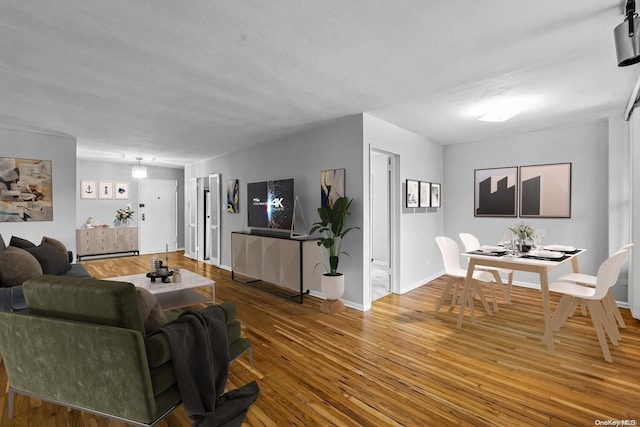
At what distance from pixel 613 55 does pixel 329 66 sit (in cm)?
228

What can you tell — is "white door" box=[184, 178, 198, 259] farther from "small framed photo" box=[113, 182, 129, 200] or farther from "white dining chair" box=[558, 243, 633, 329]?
"white dining chair" box=[558, 243, 633, 329]

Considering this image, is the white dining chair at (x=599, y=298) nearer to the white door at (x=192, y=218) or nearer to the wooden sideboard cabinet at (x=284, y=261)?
the wooden sideboard cabinet at (x=284, y=261)

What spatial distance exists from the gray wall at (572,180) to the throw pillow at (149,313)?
5.29m

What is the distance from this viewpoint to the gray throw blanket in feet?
5.50

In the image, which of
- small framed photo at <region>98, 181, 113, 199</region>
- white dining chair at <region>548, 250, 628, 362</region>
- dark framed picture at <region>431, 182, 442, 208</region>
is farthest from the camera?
small framed photo at <region>98, 181, 113, 199</region>

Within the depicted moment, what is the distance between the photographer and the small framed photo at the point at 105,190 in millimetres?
8047

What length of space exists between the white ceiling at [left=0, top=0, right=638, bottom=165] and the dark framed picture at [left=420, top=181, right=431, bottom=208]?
1247 mm

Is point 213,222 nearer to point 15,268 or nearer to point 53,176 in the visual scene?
point 53,176

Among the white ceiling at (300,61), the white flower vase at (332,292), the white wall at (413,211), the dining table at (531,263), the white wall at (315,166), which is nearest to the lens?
the white ceiling at (300,61)

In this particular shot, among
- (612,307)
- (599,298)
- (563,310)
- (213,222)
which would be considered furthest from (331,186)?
(213,222)

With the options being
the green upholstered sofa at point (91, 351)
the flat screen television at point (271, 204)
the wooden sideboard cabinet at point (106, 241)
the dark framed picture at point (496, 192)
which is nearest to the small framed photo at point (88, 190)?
the wooden sideboard cabinet at point (106, 241)

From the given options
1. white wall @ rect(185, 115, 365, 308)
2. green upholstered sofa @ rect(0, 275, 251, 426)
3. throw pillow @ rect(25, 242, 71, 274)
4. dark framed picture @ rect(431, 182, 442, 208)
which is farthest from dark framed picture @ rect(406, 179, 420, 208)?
throw pillow @ rect(25, 242, 71, 274)

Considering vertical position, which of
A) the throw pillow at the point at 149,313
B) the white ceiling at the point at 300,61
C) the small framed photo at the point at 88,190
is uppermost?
the white ceiling at the point at 300,61

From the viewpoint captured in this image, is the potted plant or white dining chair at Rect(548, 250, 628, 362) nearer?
white dining chair at Rect(548, 250, 628, 362)
